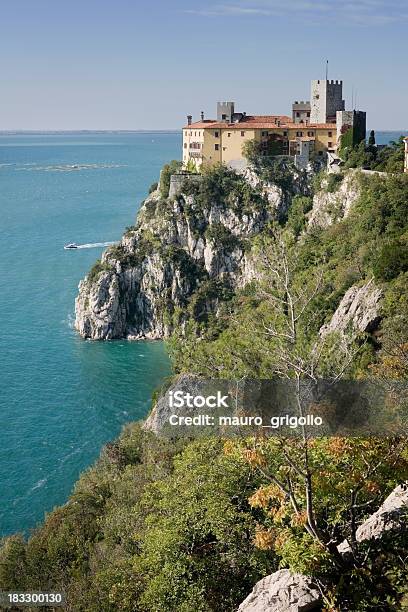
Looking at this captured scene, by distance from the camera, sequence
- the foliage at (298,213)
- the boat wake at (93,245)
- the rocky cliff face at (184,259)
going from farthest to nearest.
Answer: the boat wake at (93,245) → the rocky cliff face at (184,259) → the foliage at (298,213)

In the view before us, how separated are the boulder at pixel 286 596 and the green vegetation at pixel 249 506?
32 centimetres

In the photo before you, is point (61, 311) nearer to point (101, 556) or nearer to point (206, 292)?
point (206, 292)

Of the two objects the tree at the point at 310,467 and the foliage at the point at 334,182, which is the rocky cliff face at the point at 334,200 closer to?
the foliage at the point at 334,182

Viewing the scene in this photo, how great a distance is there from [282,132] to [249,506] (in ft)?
166

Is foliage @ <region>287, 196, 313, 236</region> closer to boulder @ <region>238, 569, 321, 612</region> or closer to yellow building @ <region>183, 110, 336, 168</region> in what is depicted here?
yellow building @ <region>183, 110, 336, 168</region>

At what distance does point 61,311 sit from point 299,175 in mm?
23532

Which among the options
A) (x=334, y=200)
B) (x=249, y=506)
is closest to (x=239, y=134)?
(x=334, y=200)

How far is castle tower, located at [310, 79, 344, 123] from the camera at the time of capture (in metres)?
61.6

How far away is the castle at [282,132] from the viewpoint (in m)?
60.4

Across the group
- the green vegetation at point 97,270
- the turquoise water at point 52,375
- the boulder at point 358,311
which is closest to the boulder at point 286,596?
the boulder at point 358,311

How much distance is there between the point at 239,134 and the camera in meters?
61.1

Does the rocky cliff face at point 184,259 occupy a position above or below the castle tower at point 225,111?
below

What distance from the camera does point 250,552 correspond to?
13.9m

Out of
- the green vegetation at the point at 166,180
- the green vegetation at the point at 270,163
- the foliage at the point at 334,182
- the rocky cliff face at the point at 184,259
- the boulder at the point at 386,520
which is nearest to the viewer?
the boulder at the point at 386,520
